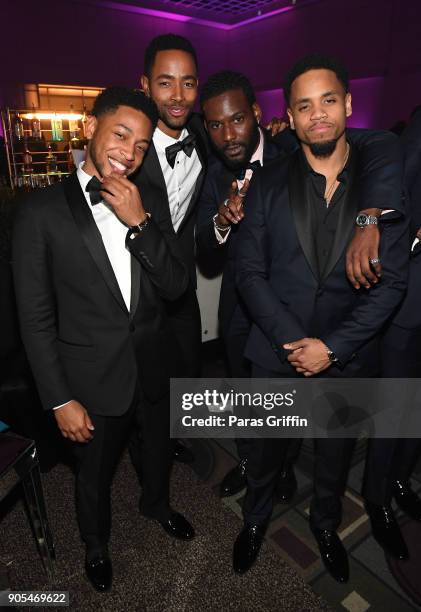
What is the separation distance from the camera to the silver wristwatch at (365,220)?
64.7 inches

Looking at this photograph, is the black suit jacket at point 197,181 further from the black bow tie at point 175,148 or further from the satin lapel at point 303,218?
the satin lapel at point 303,218

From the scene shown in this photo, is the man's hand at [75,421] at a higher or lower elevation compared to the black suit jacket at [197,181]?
lower

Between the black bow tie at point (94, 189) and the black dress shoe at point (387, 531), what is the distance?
1.97 m

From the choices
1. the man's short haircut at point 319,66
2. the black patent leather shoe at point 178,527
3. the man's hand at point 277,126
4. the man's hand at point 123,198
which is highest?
the man's short haircut at point 319,66

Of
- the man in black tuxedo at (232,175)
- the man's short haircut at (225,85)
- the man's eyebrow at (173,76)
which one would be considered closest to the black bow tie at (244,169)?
the man in black tuxedo at (232,175)

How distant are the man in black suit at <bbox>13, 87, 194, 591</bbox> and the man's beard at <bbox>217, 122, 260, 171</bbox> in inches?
26.0

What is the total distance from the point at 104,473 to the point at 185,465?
0.96 metres

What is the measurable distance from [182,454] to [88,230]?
5.72 feet

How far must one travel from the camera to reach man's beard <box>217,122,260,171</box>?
2355 mm

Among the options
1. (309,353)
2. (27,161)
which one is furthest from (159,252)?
(27,161)

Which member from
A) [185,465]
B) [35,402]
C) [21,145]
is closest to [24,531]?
[35,402]

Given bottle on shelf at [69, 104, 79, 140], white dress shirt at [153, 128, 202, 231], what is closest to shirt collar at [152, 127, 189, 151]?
white dress shirt at [153, 128, 202, 231]

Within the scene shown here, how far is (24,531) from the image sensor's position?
7.55 feet

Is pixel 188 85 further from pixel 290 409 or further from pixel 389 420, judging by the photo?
pixel 389 420
